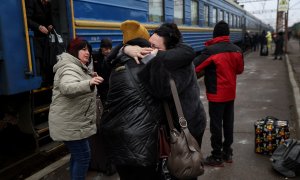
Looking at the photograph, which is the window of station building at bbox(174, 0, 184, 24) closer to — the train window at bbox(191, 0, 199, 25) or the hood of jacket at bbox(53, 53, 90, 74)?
the train window at bbox(191, 0, 199, 25)

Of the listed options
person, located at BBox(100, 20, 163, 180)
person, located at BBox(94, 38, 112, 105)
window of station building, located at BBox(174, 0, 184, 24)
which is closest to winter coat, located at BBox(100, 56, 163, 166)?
person, located at BBox(100, 20, 163, 180)

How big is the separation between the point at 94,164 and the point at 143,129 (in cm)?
200

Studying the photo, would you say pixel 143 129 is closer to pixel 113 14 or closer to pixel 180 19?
pixel 113 14

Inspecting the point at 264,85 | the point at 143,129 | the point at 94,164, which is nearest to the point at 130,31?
the point at 143,129

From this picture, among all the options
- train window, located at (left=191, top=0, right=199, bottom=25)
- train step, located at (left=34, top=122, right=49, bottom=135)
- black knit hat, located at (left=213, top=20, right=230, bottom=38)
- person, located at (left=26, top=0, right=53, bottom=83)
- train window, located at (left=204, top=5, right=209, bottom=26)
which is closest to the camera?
black knit hat, located at (left=213, top=20, right=230, bottom=38)

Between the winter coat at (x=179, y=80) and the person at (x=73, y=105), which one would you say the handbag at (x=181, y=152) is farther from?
the person at (x=73, y=105)

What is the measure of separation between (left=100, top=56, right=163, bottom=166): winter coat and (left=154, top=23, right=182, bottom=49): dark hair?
0.27 m

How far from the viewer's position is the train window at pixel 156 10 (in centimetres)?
661

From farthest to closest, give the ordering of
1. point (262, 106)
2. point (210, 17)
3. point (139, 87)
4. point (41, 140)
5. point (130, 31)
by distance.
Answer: point (210, 17) → point (262, 106) → point (41, 140) → point (130, 31) → point (139, 87)

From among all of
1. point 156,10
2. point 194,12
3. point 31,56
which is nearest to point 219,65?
point 31,56

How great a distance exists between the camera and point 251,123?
5.50 m

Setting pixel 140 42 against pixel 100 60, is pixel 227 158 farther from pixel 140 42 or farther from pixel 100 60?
pixel 140 42

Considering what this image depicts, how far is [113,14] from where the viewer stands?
5176mm

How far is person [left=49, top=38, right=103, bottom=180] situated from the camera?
2.49 metres
